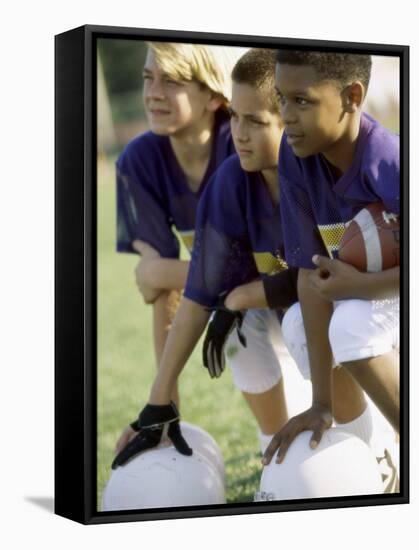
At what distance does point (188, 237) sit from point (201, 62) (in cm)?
70

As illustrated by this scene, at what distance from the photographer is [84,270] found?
587cm

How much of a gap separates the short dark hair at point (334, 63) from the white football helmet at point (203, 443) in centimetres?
151

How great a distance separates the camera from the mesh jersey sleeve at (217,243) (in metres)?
6.18

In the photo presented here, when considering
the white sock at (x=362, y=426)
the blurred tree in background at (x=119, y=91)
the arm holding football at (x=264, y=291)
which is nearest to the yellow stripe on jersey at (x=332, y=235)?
the arm holding football at (x=264, y=291)

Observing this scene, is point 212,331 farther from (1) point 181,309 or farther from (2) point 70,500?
(2) point 70,500

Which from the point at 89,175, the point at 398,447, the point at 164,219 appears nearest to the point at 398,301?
the point at 398,447

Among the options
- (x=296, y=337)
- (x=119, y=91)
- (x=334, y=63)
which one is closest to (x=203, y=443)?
(x=296, y=337)

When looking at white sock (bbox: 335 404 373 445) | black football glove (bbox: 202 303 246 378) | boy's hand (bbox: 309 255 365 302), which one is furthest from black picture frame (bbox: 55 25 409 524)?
boy's hand (bbox: 309 255 365 302)

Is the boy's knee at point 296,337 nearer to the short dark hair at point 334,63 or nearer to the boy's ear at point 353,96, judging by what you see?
the boy's ear at point 353,96

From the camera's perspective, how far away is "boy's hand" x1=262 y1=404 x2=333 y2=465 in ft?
20.6

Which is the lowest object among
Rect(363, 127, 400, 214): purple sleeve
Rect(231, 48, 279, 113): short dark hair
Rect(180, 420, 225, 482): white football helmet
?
Rect(180, 420, 225, 482): white football helmet

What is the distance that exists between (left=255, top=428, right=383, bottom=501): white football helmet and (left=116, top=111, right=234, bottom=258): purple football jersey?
37.7 inches

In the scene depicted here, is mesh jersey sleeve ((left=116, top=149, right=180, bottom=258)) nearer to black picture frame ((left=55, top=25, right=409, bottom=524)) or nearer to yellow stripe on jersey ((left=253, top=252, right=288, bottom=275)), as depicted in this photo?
black picture frame ((left=55, top=25, right=409, bottom=524))

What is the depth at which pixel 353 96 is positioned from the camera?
6.23 meters
